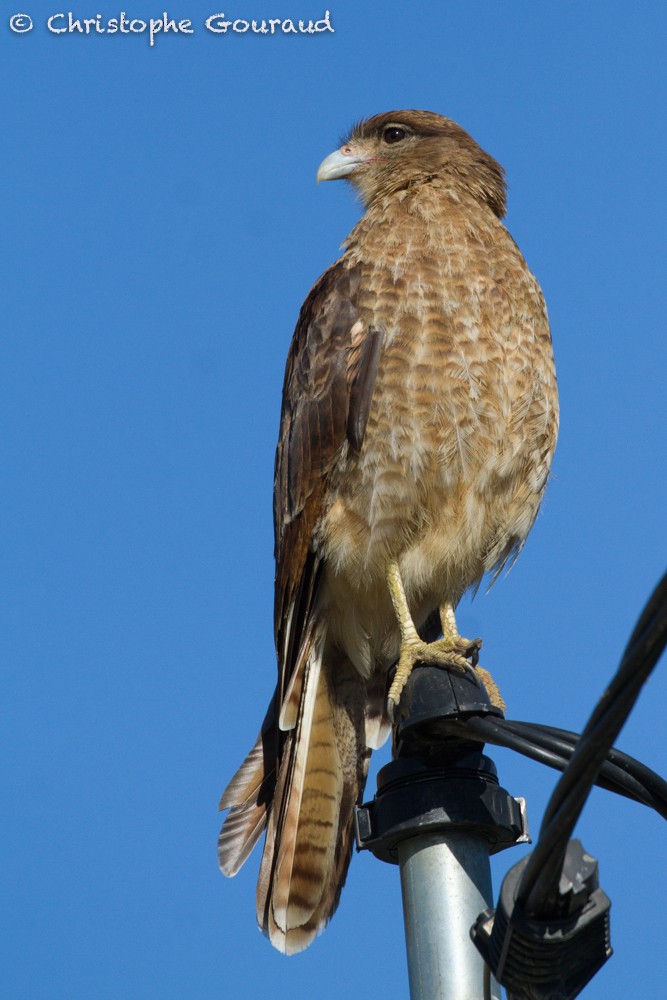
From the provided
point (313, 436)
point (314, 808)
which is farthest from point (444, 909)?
point (313, 436)

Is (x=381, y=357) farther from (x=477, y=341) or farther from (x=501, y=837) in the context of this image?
(x=501, y=837)

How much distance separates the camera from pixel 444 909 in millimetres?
2357

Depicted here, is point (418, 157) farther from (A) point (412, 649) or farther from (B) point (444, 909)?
(B) point (444, 909)

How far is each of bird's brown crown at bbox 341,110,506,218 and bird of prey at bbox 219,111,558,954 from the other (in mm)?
515

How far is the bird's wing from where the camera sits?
4465 millimetres

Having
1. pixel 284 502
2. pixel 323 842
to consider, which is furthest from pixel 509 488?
pixel 323 842

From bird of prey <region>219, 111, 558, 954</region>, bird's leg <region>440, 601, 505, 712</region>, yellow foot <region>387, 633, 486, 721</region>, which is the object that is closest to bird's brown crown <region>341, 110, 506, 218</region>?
bird of prey <region>219, 111, 558, 954</region>

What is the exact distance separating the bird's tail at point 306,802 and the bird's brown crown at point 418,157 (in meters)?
2.08

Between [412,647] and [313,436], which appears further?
[313,436]

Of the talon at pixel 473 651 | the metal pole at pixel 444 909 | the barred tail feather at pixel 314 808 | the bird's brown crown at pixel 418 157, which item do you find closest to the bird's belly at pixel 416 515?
the barred tail feather at pixel 314 808

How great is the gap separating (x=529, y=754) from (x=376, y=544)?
208cm

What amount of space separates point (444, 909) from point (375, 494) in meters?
2.16

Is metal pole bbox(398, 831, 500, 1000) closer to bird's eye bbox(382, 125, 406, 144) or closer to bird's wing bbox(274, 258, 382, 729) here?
bird's wing bbox(274, 258, 382, 729)

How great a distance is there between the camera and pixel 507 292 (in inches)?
183
